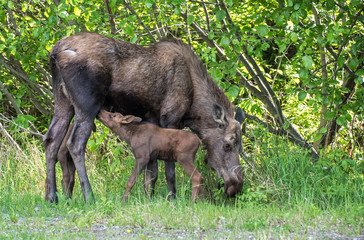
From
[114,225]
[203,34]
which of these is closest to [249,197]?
[114,225]

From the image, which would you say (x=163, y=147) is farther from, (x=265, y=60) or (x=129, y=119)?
(x=265, y=60)

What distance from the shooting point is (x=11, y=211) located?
7145mm

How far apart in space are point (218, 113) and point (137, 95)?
48.3 inches

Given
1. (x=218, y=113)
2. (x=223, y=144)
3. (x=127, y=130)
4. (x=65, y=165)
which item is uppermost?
(x=218, y=113)

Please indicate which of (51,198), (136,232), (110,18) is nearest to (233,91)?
(51,198)

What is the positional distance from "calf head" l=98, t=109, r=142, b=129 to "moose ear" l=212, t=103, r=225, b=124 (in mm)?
1228

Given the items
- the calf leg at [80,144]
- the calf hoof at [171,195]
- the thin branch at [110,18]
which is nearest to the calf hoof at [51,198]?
the calf leg at [80,144]

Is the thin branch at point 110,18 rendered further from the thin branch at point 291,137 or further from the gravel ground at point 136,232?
the gravel ground at point 136,232

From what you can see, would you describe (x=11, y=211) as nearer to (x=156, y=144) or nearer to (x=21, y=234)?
(x=21, y=234)

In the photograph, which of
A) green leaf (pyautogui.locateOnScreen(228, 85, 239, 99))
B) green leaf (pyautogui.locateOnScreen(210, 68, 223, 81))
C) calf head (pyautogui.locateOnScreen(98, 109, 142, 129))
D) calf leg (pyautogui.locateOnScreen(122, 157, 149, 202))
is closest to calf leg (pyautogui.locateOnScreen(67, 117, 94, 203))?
calf head (pyautogui.locateOnScreen(98, 109, 142, 129))

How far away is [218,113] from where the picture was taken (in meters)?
8.64

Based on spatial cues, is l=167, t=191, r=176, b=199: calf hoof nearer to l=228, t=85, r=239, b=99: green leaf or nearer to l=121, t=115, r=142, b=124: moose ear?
l=121, t=115, r=142, b=124: moose ear

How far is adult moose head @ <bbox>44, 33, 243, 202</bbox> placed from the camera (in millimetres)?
7934

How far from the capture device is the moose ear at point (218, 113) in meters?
8.59
